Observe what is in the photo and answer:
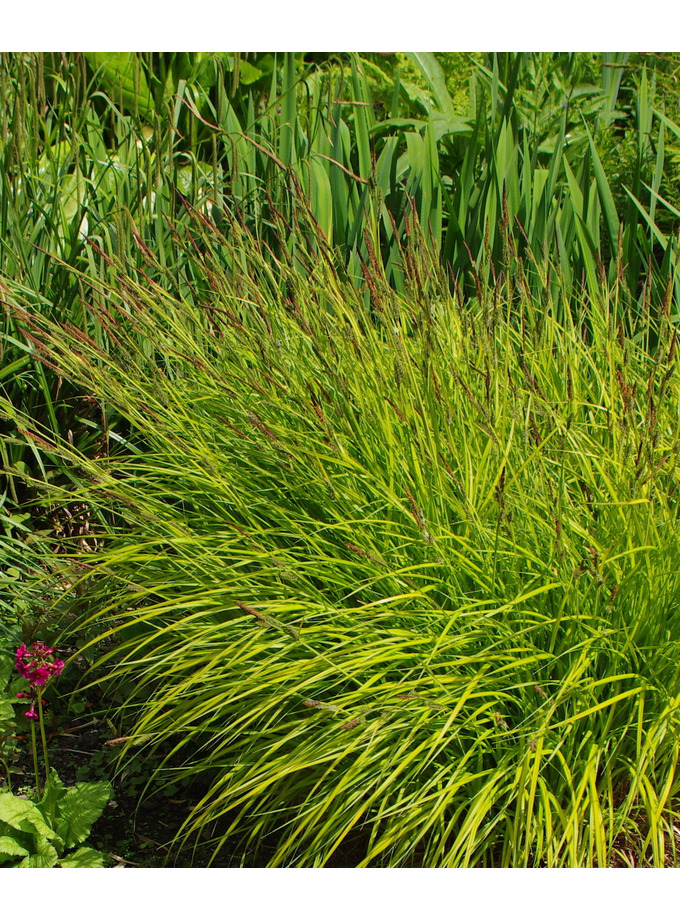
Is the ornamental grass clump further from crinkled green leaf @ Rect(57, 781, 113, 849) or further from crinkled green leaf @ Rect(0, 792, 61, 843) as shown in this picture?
crinkled green leaf @ Rect(0, 792, 61, 843)

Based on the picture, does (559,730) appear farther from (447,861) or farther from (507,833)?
(447,861)

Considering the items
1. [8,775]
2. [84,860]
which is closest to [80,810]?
[84,860]

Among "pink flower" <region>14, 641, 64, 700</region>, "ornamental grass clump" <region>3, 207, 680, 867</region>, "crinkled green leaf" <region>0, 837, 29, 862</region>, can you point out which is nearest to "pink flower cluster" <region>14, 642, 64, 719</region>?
"pink flower" <region>14, 641, 64, 700</region>

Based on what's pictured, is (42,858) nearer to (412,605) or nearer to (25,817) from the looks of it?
(25,817)

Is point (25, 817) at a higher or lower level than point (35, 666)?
lower

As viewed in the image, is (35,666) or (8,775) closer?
(35,666)

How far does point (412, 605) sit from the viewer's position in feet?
5.69

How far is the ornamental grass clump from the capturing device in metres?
1.52

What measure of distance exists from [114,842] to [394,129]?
304 centimetres

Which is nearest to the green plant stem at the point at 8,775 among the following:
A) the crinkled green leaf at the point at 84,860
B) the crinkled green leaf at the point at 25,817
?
the crinkled green leaf at the point at 25,817

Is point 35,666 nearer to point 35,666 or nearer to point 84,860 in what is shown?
point 35,666

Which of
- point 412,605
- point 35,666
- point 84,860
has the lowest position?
point 84,860

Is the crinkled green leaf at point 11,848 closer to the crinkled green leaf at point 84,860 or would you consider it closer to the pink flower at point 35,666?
the crinkled green leaf at point 84,860

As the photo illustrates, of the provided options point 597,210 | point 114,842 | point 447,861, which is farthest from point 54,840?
point 597,210
